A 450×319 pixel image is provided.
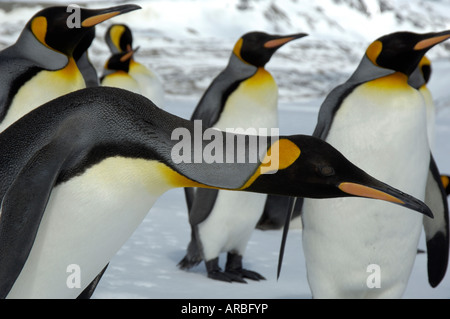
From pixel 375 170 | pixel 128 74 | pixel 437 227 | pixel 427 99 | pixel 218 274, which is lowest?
pixel 128 74

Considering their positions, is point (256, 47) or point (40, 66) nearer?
point (40, 66)

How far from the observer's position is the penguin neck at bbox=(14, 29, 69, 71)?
2041 millimetres

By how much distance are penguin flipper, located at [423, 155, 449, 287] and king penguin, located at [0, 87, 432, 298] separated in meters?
1.00

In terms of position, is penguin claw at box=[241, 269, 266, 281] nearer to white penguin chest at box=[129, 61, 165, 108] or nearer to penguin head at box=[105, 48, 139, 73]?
penguin head at box=[105, 48, 139, 73]

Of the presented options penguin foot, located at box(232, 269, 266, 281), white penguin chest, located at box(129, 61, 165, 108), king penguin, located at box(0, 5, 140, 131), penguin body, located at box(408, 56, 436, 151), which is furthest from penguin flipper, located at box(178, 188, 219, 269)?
white penguin chest, located at box(129, 61, 165, 108)

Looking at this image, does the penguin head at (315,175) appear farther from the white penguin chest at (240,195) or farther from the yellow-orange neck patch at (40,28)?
the white penguin chest at (240,195)

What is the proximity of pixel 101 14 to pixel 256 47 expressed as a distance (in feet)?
3.40

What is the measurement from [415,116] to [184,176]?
1064 mm

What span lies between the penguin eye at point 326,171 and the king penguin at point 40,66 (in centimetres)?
106

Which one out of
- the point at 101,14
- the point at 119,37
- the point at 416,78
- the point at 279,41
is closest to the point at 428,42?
the point at 279,41

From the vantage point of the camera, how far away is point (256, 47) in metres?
2.81

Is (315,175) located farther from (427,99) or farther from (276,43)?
(427,99)
